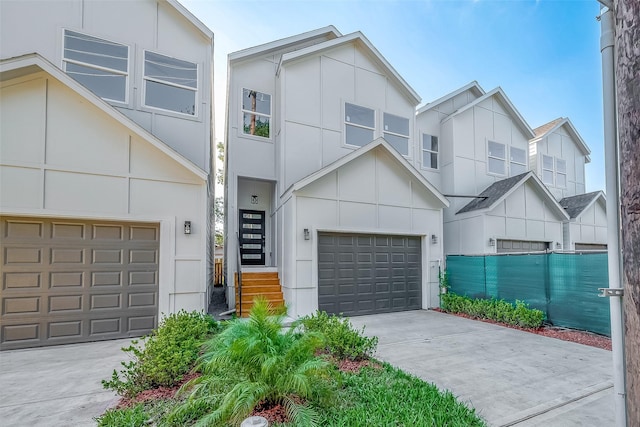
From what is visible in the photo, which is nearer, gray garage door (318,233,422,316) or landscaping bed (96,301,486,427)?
landscaping bed (96,301,486,427)

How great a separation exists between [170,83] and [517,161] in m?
14.2

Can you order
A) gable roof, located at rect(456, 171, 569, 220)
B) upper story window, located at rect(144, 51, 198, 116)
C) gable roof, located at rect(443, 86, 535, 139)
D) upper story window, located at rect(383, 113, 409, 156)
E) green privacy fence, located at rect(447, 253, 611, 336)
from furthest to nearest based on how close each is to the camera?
gable roof, located at rect(443, 86, 535, 139) < upper story window, located at rect(383, 113, 409, 156) < gable roof, located at rect(456, 171, 569, 220) < upper story window, located at rect(144, 51, 198, 116) < green privacy fence, located at rect(447, 253, 611, 336)

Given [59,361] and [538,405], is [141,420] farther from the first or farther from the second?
[538,405]

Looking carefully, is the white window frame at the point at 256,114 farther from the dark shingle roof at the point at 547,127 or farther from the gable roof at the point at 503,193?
the dark shingle roof at the point at 547,127

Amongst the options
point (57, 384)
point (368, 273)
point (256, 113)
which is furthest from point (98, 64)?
point (368, 273)

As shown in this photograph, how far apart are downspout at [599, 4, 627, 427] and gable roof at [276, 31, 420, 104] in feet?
29.5

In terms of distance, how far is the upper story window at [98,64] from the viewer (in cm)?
772

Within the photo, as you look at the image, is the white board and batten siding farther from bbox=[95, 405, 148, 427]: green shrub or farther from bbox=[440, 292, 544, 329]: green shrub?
bbox=[440, 292, 544, 329]: green shrub

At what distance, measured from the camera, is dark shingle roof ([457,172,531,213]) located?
11.5 metres

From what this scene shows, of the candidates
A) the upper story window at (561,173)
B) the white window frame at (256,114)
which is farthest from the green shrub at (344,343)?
the upper story window at (561,173)

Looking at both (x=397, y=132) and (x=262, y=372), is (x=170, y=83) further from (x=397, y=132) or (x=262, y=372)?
(x=262, y=372)

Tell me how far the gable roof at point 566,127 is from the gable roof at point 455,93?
3923 mm

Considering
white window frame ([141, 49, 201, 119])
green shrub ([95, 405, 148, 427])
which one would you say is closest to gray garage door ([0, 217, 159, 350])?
white window frame ([141, 49, 201, 119])

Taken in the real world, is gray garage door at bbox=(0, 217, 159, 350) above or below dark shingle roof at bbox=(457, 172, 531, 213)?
below
